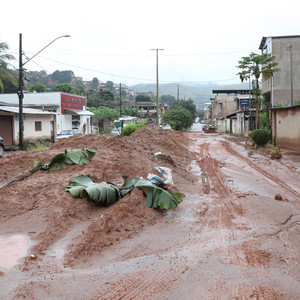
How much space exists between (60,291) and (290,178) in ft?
33.8

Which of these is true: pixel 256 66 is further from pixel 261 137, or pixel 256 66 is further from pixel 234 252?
pixel 234 252

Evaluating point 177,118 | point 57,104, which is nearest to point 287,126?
point 57,104

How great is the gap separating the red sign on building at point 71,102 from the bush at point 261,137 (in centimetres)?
2265

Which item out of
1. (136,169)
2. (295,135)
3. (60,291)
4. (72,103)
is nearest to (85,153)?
(136,169)

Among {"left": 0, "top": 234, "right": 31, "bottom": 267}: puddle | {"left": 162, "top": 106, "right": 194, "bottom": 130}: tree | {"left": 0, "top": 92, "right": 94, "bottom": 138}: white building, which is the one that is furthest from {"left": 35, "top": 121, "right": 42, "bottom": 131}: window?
{"left": 162, "top": 106, "right": 194, "bottom": 130}: tree

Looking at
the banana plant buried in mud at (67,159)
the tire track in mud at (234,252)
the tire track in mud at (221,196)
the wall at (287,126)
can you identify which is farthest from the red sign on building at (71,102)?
the tire track in mud at (234,252)

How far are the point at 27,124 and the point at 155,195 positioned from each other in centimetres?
2613

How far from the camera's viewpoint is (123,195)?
7691 mm

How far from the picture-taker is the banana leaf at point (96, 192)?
7.13m

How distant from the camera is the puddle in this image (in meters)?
4.83

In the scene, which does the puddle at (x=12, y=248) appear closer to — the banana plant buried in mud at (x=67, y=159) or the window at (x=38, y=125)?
the banana plant buried in mud at (x=67, y=159)

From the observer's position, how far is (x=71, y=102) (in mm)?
41875

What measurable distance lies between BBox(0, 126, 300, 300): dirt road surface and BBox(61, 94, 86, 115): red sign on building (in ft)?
100

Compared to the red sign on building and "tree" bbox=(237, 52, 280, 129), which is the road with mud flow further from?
the red sign on building
